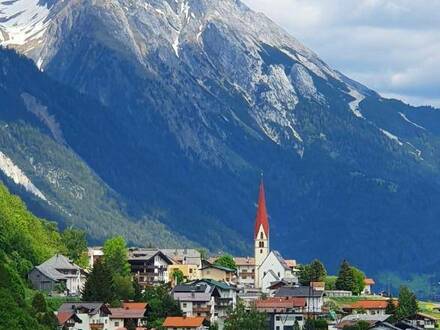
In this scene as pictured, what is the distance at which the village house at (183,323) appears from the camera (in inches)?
6516

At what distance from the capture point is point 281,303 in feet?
595

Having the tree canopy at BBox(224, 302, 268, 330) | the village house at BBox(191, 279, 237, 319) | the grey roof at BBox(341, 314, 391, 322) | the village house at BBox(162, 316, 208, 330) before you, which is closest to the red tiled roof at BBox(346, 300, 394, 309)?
the grey roof at BBox(341, 314, 391, 322)

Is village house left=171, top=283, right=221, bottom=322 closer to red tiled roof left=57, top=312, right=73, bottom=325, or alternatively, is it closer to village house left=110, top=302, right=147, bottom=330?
village house left=110, top=302, right=147, bottom=330

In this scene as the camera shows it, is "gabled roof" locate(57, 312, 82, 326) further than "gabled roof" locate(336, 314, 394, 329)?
No

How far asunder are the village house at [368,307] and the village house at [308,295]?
3373 mm

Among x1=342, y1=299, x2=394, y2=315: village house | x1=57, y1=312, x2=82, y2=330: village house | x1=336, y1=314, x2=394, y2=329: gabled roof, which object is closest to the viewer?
x1=57, y1=312, x2=82, y2=330: village house

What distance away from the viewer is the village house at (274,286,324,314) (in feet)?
604

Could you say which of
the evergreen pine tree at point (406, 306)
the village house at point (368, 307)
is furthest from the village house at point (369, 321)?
the village house at point (368, 307)

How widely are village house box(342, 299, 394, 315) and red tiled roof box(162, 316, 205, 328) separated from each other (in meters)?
24.0

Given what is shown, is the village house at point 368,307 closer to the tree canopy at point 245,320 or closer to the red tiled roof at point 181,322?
the tree canopy at point 245,320

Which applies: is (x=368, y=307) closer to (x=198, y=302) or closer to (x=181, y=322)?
(x=198, y=302)

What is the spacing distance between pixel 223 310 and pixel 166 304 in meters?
12.8

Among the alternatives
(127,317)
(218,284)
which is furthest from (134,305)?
(218,284)

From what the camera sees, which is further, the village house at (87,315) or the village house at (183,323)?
the village house at (183,323)
